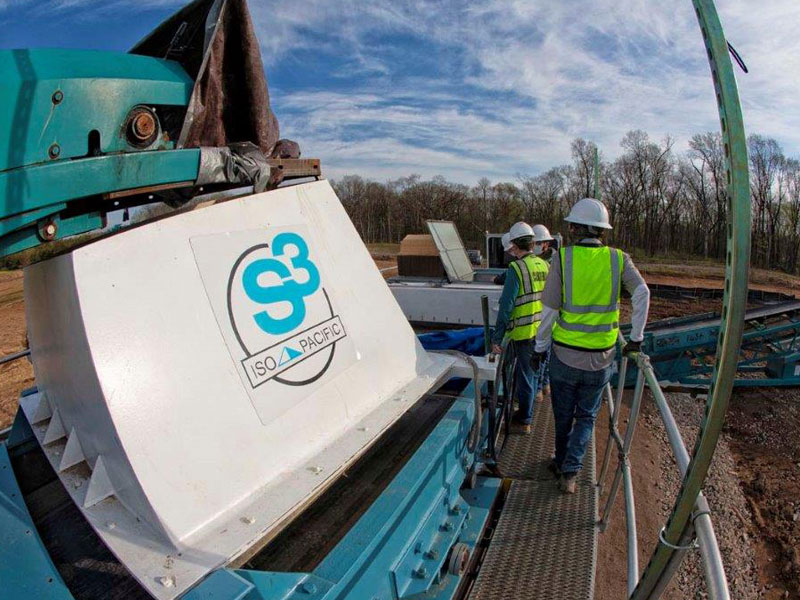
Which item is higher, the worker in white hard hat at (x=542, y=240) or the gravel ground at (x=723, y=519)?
the worker in white hard hat at (x=542, y=240)

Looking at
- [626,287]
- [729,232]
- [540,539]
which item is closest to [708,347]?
[626,287]

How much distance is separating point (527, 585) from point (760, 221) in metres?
43.6

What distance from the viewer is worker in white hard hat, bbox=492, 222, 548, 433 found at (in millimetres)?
4176

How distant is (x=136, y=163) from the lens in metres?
1.83

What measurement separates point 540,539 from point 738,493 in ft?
12.9

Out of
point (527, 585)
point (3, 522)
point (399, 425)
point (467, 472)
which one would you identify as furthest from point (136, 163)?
point (527, 585)

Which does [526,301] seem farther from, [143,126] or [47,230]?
[47,230]

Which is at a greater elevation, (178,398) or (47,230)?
(47,230)

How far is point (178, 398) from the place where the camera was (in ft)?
6.00

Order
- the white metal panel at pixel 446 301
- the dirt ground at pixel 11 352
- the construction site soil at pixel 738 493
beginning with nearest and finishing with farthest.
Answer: the construction site soil at pixel 738 493
the dirt ground at pixel 11 352
the white metal panel at pixel 446 301

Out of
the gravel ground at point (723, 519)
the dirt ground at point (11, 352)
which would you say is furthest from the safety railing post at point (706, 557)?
the dirt ground at point (11, 352)

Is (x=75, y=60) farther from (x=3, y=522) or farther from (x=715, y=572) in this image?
(x=715, y=572)

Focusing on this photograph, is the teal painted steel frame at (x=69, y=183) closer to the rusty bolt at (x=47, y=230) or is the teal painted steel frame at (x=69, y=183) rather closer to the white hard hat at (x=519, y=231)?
the rusty bolt at (x=47, y=230)

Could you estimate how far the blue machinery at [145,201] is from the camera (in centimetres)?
106
